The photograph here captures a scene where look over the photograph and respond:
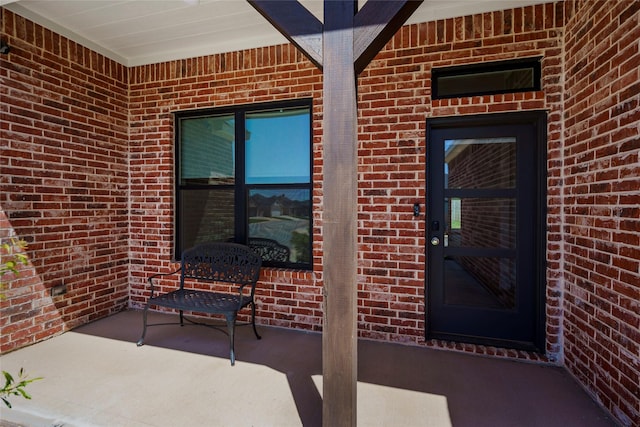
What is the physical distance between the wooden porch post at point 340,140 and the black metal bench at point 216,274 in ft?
4.53

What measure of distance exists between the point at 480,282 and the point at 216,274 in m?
2.51

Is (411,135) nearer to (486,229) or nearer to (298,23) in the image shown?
(486,229)

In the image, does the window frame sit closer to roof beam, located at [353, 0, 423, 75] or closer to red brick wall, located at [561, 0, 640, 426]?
red brick wall, located at [561, 0, 640, 426]

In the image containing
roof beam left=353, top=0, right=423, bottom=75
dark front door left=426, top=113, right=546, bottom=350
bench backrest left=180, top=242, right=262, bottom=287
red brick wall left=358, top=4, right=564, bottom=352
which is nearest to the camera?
roof beam left=353, top=0, right=423, bottom=75

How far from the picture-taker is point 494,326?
2828 mm

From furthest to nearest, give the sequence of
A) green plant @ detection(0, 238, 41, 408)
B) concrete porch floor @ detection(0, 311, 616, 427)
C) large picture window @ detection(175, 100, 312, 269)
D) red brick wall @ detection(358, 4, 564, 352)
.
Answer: large picture window @ detection(175, 100, 312, 269)
red brick wall @ detection(358, 4, 564, 352)
concrete porch floor @ detection(0, 311, 616, 427)
green plant @ detection(0, 238, 41, 408)

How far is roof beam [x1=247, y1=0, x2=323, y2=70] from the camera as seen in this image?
155 centimetres

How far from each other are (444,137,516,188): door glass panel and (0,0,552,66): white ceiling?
109cm

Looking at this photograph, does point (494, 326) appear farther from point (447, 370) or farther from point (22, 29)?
point (22, 29)

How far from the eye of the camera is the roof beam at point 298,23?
1.55 m

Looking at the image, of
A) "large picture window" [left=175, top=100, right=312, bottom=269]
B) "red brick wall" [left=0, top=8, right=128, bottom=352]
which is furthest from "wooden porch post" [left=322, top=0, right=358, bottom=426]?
"red brick wall" [left=0, top=8, right=128, bottom=352]

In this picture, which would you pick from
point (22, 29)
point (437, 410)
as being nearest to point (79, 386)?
point (437, 410)

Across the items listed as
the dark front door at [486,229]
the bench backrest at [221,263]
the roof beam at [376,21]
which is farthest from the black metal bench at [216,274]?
the roof beam at [376,21]

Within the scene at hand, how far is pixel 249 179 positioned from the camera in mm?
3467
